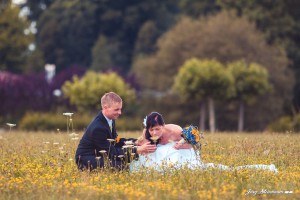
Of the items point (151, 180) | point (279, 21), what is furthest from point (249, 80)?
point (151, 180)

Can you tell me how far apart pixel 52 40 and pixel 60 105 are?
28253 millimetres

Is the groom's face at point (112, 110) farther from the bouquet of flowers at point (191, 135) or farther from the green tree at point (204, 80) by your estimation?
the green tree at point (204, 80)

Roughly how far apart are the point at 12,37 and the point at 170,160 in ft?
Answer: 168

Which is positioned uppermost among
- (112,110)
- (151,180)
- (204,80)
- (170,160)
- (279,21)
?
(279,21)

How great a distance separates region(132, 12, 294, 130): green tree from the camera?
50781 mm

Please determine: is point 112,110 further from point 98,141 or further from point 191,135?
point 191,135

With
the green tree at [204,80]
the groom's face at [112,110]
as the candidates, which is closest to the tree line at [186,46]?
the green tree at [204,80]

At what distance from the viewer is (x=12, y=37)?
200 feet

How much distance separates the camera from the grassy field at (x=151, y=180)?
8.61 metres

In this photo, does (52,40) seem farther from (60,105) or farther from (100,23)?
(60,105)

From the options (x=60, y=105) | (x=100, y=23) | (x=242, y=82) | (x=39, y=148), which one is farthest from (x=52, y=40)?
(x=39, y=148)

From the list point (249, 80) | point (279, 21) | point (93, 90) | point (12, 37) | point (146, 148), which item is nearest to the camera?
point (146, 148)

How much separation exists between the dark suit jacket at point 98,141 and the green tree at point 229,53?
130ft

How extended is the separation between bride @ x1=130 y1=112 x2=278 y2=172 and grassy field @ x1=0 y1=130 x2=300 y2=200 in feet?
1.58
